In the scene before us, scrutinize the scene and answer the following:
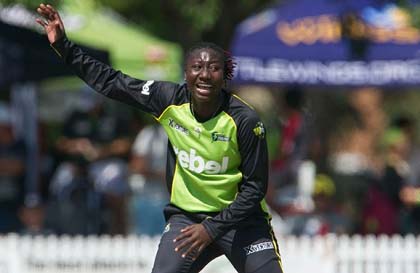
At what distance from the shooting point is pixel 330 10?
15.2 m

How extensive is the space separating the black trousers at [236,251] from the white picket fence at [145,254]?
17.2 feet

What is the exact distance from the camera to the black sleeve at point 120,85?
7.30m

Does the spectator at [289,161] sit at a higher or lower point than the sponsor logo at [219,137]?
higher

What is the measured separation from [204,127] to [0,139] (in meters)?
7.53

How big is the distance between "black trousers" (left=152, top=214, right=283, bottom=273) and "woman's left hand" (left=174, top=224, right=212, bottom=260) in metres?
0.08

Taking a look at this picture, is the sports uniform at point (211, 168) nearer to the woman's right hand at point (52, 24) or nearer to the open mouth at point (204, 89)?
the woman's right hand at point (52, 24)

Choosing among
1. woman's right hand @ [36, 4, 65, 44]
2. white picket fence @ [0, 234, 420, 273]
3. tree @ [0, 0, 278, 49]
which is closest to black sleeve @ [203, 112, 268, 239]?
Answer: woman's right hand @ [36, 4, 65, 44]

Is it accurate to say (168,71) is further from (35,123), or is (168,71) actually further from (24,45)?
(35,123)

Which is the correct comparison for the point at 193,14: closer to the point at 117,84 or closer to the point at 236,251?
the point at 117,84

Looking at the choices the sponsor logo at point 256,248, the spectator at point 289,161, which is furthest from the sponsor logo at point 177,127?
the spectator at point 289,161

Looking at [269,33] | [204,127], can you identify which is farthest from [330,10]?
[204,127]

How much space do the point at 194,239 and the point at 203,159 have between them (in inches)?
19.0

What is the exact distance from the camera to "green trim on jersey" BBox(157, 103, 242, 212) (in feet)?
23.5

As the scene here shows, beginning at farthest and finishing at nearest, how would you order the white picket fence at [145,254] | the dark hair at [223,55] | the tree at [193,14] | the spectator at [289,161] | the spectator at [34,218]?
the spectator at [289,161]
the spectator at [34,218]
the white picket fence at [145,254]
the tree at [193,14]
the dark hair at [223,55]
